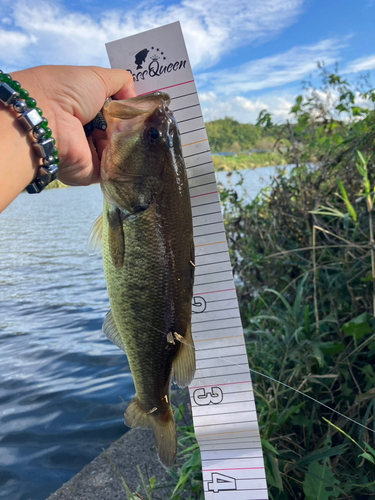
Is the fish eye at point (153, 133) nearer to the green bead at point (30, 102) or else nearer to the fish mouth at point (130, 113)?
the fish mouth at point (130, 113)

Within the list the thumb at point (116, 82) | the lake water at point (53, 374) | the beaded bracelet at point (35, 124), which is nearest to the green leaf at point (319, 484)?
the beaded bracelet at point (35, 124)

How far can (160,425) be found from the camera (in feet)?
4.67

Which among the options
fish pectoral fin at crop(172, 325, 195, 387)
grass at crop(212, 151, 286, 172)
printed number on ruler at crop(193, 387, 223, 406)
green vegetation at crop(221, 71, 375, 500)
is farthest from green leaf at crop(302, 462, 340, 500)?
grass at crop(212, 151, 286, 172)

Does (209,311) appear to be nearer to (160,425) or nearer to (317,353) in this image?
(160,425)

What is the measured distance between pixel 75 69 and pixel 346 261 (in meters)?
2.27

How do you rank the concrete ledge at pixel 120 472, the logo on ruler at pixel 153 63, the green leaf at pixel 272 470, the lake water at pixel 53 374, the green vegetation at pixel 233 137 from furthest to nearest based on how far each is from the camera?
the green vegetation at pixel 233 137, the lake water at pixel 53 374, the concrete ledge at pixel 120 472, the green leaf at pixel 272 470, the logo on ruler at pixel 153 63

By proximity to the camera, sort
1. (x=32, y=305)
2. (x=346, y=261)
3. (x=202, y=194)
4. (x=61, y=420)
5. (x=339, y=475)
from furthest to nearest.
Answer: (x=32, y=305) < (x=61, y=420) < (x=346, y=261) < (x=339, y=475) < (x=202, y=194)

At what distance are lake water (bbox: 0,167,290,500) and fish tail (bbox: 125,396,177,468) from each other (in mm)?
2160

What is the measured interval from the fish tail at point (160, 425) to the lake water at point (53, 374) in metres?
2.16

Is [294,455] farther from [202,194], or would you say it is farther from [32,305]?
[32,305]

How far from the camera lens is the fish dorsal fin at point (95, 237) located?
146 centimetres

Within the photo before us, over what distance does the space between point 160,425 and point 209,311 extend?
53 cm

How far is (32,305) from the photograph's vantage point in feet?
21.8

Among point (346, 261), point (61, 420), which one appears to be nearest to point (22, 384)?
point (61, 420)
